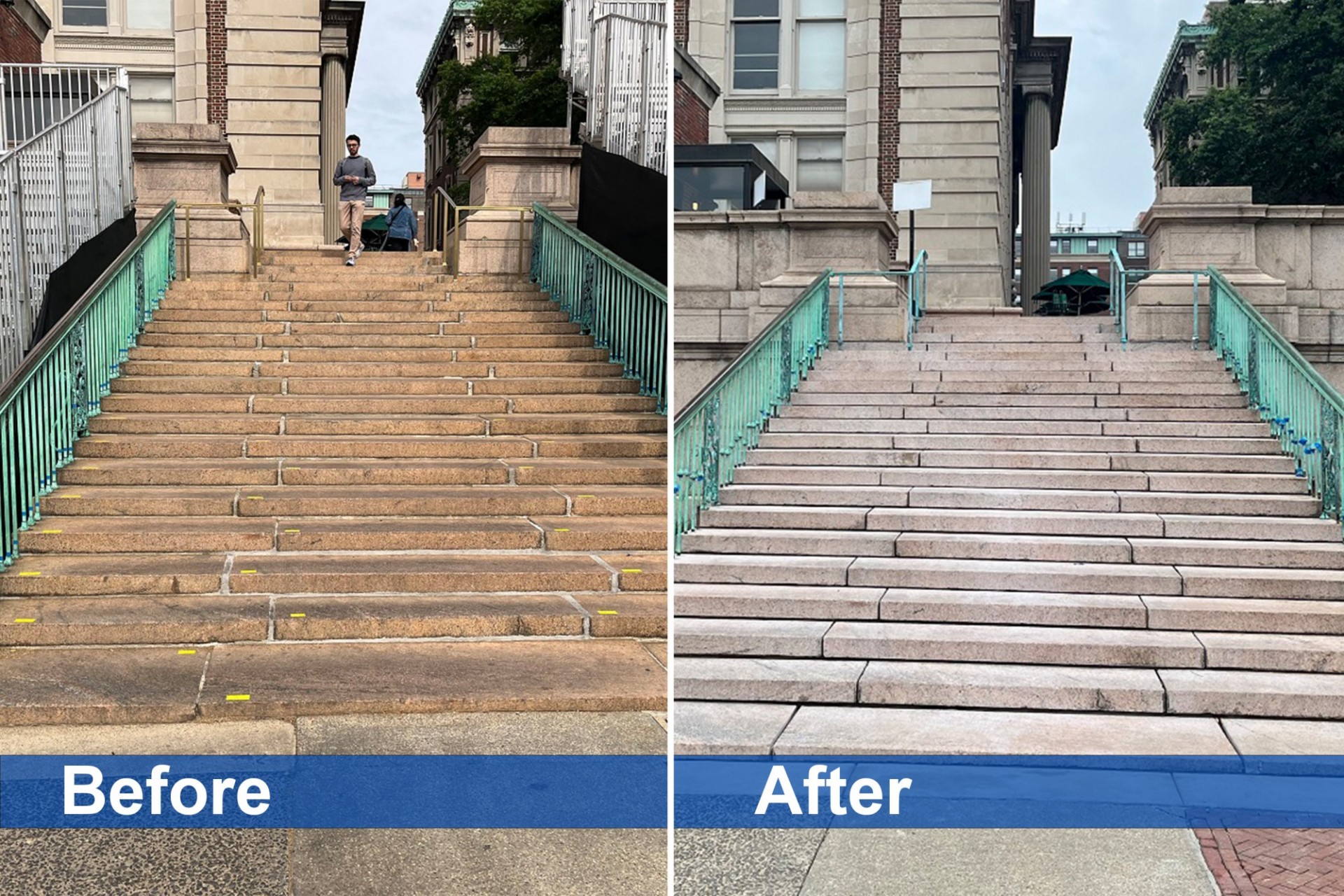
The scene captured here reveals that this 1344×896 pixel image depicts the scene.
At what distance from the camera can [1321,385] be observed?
38.0 ft

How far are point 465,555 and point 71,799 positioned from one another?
14.6ft

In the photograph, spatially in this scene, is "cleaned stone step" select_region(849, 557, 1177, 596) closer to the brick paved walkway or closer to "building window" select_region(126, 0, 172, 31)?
the brick paved walkway

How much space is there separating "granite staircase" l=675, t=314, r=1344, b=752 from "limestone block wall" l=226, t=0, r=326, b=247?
18.8 metres

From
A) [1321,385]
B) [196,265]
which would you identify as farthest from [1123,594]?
[196,265]

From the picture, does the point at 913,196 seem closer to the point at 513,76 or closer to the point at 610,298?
the point at 610,298

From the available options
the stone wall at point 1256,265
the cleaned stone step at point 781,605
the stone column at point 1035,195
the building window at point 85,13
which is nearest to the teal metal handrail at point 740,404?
the cleaned stone step at point 781,605

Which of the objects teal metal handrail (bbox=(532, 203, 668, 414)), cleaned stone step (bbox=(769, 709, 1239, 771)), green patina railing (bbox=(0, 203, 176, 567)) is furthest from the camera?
teal metal handrail (bbox=(532, 203, 668, 414))

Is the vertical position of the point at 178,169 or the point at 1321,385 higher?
the point at 178,169

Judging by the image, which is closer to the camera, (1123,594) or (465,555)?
(1123,594)

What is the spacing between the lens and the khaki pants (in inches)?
854

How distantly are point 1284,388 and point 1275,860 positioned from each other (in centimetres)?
763

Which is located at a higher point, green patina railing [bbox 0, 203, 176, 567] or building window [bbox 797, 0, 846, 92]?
building window [bbox 797, 0, 846, 92]

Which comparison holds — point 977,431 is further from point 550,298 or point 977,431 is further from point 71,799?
point 71,799

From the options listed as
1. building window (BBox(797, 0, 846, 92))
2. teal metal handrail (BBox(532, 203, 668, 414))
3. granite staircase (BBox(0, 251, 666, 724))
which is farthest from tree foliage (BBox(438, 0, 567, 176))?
granite staircase (BBox(0, 251, 666, 724))
